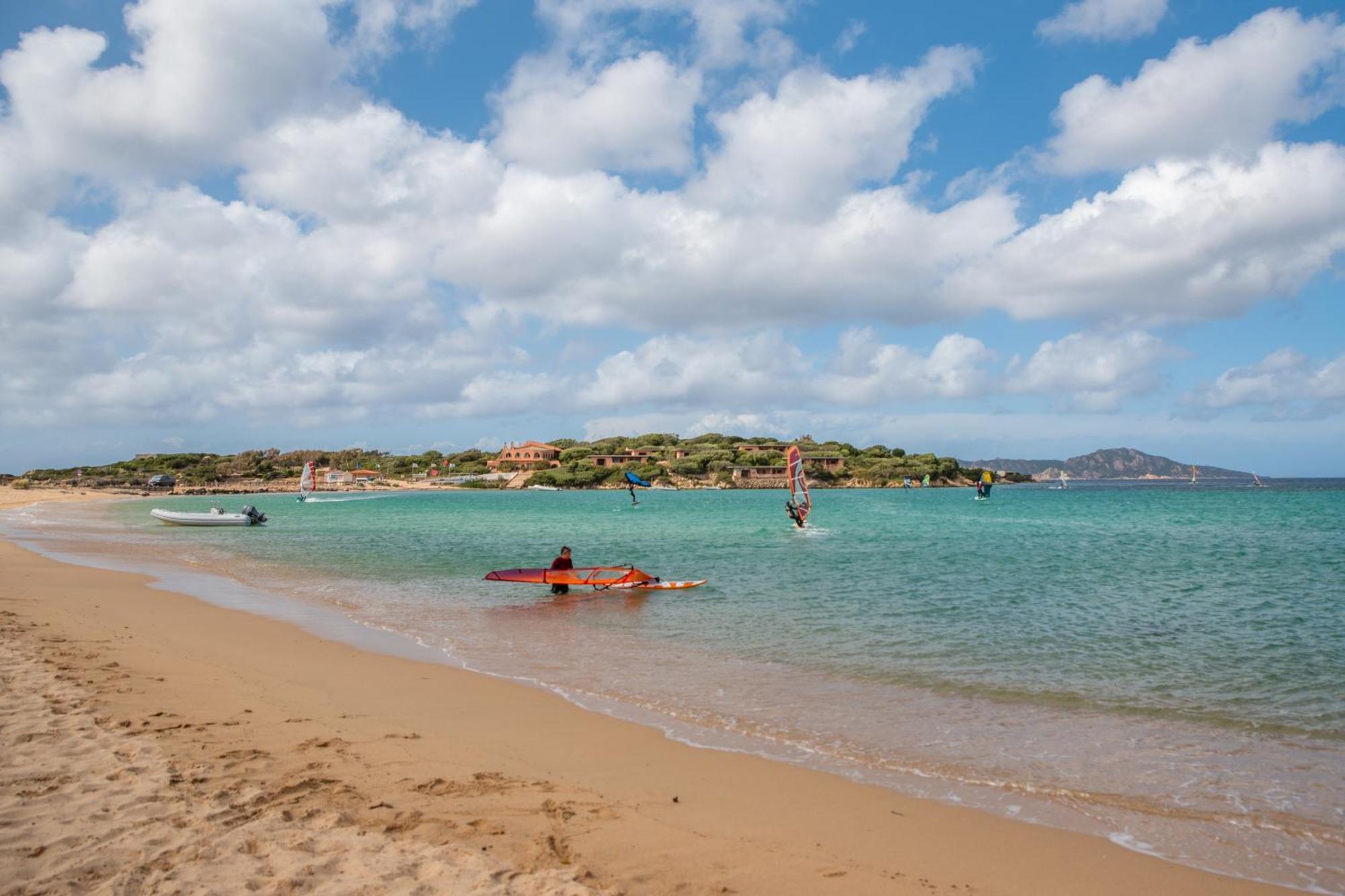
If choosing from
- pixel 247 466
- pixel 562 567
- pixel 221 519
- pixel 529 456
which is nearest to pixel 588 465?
pixel 529 456

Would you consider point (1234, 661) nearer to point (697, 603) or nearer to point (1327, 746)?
point (1327, 746)

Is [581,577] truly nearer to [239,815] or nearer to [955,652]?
[955,652]

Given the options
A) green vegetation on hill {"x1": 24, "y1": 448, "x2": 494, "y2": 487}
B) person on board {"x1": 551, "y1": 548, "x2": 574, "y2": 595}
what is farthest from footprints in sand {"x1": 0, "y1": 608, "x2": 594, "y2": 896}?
green vegetation on hill {"x1": 24, "y1": 448, "x2": 494, "y2": 487}

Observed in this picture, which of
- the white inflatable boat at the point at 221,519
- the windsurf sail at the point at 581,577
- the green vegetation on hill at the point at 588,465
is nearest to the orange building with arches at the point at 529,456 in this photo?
the green vegetation on hill at the point at 588,465

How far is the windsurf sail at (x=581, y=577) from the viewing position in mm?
19203

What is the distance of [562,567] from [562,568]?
38 millimetres

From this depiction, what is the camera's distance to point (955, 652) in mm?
12062

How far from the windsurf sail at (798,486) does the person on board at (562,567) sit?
18.5m

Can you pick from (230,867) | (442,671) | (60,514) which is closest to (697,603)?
(442,671)

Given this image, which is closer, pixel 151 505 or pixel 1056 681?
pixel 1056 681

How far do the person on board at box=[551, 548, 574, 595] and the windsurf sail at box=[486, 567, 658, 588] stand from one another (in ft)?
0.19

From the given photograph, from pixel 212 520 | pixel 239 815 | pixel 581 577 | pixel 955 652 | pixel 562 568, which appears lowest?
pixel 212 520

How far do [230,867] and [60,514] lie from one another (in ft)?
214

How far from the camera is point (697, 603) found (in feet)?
56.0
